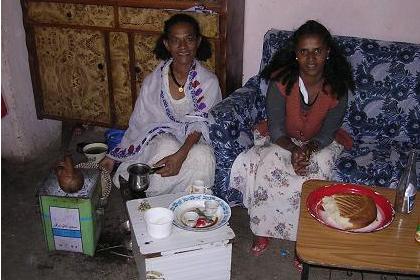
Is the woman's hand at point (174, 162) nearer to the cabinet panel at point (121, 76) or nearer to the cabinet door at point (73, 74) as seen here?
the cabinet panel at point (121, 76)

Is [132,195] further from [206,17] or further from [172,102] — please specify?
[206,17]

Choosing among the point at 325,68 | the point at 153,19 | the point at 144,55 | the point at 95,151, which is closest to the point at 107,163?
the point at 95,151

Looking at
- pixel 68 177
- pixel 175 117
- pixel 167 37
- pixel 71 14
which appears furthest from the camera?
pixel 71 14

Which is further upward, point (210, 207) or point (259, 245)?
point (210, 207)

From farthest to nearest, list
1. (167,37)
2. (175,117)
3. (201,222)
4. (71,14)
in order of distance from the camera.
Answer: (71,14) < (175,117) < (167,37) < (201,222)

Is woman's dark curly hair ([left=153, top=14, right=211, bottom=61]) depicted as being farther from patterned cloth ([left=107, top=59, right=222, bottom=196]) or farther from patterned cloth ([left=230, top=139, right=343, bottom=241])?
patterned cloth ([left=230, top=139, right=343, bottom=241])

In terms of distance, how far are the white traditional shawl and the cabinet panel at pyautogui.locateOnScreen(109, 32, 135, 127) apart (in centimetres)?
41

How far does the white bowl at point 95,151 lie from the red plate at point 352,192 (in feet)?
5.41

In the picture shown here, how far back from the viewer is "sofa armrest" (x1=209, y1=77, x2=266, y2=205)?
8.54 ft

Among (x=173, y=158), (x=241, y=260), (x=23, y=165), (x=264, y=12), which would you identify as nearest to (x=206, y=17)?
(x=264, y=12)

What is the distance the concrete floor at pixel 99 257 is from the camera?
245 cm

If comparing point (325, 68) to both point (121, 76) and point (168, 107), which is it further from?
point (121, 76)

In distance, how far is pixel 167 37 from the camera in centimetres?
274

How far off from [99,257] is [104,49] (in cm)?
136
